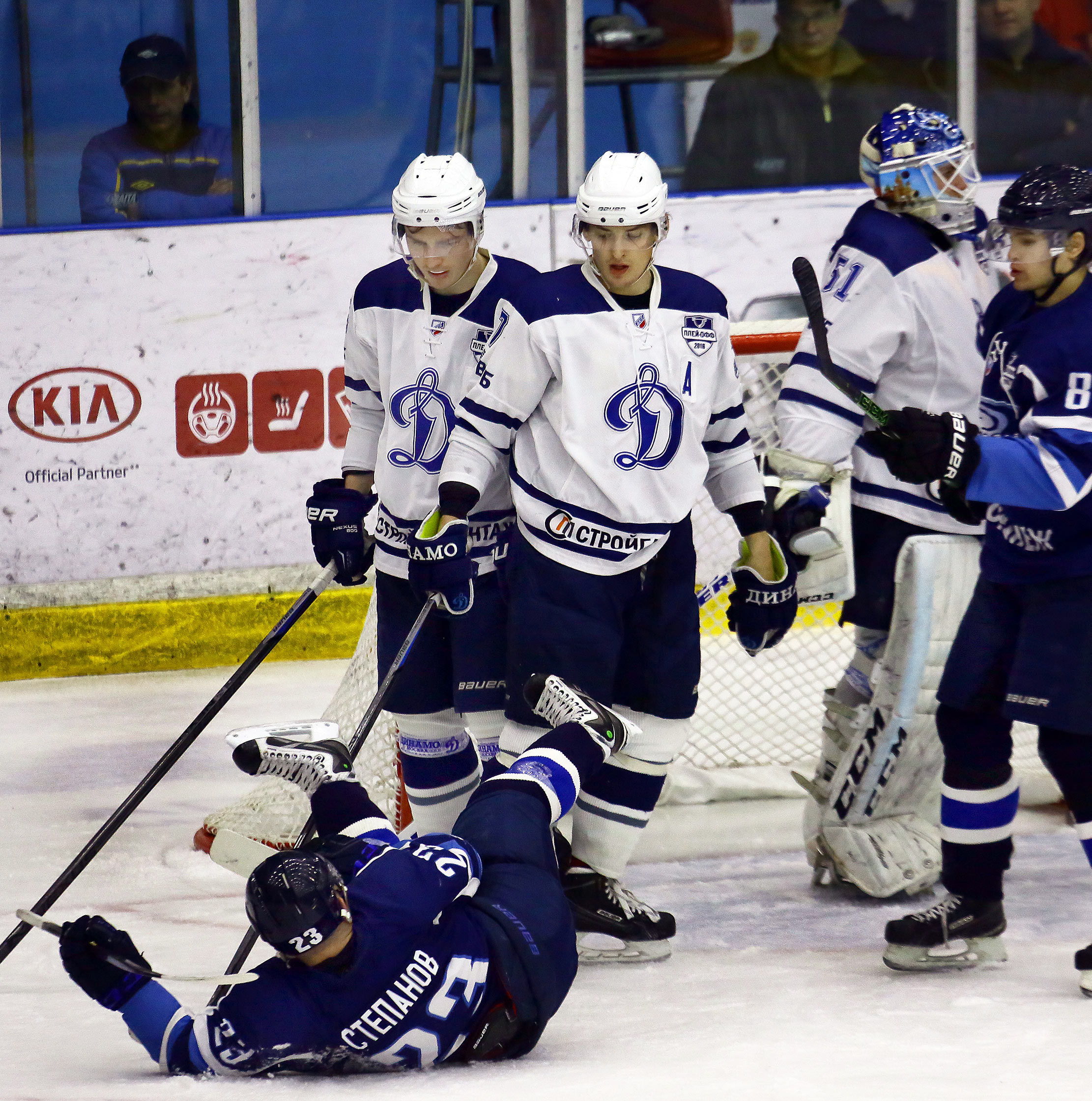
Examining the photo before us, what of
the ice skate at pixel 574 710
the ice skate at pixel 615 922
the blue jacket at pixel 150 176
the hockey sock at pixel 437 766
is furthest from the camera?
the blue jacket at pixel 150 176

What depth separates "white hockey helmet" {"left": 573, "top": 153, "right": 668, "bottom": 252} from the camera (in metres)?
2.70

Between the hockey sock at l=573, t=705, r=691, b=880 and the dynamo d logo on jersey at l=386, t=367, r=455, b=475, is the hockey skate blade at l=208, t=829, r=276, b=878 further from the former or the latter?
the dynamo d logo on jersey at l=386, t=367, r=455, b=475

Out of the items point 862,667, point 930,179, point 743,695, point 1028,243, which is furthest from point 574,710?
point 743,695

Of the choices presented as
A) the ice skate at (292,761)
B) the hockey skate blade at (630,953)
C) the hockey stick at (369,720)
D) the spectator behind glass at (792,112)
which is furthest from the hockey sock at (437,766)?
the spectator behind glass at (792,112)

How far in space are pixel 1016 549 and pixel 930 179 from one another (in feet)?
2.51

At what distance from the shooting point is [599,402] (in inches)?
107

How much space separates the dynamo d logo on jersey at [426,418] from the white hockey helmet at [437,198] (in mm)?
224

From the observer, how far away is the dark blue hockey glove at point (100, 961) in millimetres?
2160

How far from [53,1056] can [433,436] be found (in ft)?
3.81

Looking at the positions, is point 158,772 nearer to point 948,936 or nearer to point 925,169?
point 948,936

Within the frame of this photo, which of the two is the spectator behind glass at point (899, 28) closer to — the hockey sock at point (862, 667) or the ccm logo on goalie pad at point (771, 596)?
the hockey sock at point (862, 667)

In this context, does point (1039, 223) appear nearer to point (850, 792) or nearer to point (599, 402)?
point (599, 402)

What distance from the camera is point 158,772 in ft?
8.94

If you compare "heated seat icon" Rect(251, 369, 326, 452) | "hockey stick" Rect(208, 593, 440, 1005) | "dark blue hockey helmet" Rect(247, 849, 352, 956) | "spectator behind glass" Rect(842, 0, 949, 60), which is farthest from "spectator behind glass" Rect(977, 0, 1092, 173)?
"dark blue hockey helmet" Rect(247, 849, 352, 956)
